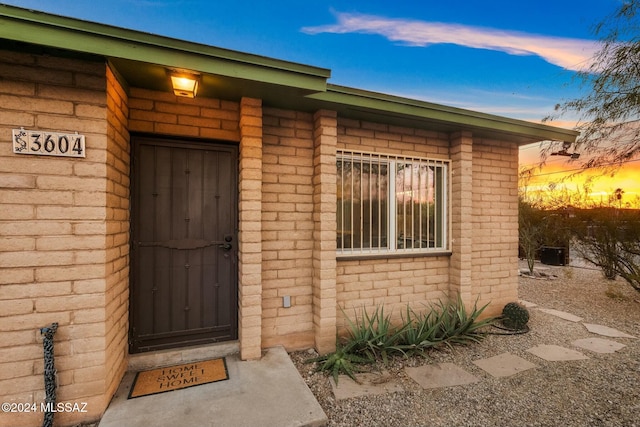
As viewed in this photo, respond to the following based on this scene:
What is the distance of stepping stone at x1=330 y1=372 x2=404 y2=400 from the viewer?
2.56m

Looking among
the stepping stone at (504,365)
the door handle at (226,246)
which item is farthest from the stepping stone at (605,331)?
the door handle at (226,246)

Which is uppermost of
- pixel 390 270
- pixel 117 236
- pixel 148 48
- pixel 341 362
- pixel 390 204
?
pixel 148 48

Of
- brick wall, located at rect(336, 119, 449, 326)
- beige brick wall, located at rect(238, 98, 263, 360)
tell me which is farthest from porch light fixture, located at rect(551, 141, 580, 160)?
beige brick wall, located at rect(238, 98, 263, 360)

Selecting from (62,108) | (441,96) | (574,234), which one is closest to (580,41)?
(441,96)

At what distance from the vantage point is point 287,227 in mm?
3332

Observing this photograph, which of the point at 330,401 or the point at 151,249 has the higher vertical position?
the point at 151,249

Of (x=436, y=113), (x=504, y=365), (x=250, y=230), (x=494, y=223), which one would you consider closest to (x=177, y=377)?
(x=250, y=230)

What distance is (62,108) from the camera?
6.93 feet

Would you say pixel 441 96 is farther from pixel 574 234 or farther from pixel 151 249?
pixel 151 249

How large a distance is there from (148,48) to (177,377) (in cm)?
277

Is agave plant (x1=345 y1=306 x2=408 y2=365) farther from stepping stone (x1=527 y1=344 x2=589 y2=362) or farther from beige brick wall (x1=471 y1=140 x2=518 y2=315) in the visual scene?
beige brick wall (x1=471 y1=140 x2=518 y2=315)

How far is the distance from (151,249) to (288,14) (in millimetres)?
4908

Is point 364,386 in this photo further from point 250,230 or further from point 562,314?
point 562,314

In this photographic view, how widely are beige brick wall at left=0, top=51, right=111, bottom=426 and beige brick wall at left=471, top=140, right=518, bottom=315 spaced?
4533 mm
